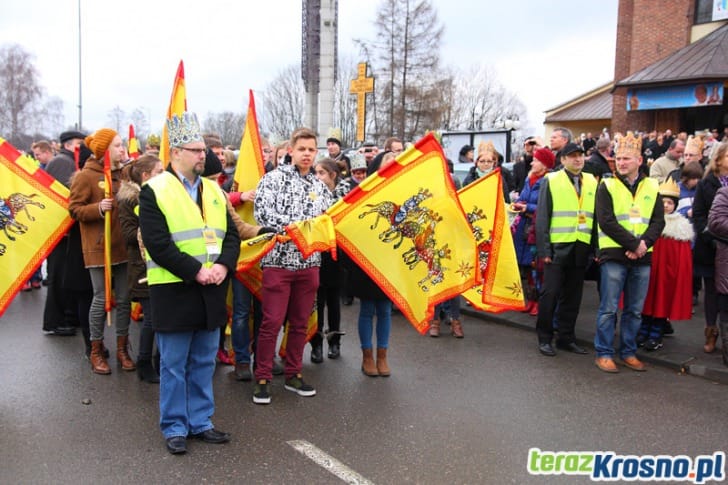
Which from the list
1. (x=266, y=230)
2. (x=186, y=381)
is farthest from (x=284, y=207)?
(x=186, y=381)

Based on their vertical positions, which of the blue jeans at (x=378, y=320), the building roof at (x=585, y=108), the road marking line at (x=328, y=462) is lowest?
the road marking line at (x=328, y=462)

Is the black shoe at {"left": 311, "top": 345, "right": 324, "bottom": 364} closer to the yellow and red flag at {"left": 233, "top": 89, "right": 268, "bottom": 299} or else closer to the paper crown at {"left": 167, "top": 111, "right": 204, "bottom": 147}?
the yellow and red flag at {"left": 233, "top": 89, "right": 268, "bottom": 299}

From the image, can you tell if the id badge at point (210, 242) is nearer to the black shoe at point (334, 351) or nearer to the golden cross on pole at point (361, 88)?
the black shoe at point (334, 351)

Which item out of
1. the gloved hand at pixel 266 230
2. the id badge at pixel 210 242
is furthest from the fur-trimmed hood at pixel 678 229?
the id badge at pixel 210 242

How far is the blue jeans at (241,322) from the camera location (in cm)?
543

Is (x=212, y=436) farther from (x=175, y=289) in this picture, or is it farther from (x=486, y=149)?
(x=486, y=149)

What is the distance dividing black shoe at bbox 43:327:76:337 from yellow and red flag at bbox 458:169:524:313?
15.2ft

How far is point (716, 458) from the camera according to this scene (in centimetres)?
404

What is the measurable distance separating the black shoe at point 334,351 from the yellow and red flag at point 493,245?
1.76 meters

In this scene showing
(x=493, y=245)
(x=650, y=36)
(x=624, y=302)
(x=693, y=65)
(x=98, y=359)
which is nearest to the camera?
(x=98, y=359)

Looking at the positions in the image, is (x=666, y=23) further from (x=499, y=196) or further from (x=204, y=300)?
(x=204, y=300)

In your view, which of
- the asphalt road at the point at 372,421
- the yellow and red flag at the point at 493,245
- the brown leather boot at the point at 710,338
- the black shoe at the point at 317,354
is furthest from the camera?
the yellow and red flag at the point at 493,245

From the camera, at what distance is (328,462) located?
152 inches

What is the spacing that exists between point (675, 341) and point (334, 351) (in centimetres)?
373
